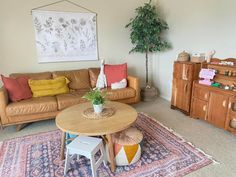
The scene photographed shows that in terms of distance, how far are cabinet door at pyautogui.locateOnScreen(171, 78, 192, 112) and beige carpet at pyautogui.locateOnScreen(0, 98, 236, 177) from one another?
162mm

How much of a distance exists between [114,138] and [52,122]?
1.61 meters

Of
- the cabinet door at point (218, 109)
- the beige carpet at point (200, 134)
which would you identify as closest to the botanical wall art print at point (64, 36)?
the beige carpet at point (200, 134)

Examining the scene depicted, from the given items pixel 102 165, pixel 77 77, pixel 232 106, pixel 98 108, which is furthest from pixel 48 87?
pixel 232 106

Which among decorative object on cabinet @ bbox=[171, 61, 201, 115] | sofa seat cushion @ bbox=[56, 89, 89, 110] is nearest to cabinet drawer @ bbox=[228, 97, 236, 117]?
decorative object on cabinet @ bbox=[171, 61, 201, 115]

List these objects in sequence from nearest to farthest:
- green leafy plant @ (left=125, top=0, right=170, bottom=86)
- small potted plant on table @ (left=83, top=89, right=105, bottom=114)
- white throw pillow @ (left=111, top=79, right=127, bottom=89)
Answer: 1. small potted plant on table @ (left=83, top=89, right=105, bottom=114)
2. white throw pillow @ (left=111, top=79, right=127, bottom=89)
3. green leafy plant @ (left=125, top=0, right=170, bottom=86)

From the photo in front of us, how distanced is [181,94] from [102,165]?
202 cm

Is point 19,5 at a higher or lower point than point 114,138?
higher

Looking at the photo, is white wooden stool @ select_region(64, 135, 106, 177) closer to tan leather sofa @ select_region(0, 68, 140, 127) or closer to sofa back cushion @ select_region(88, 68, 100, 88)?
tan leather sofa @ select_region(0, 68, 140, 127)

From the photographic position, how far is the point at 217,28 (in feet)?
9.39

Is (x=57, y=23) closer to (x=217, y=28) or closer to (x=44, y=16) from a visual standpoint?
(x=44, y=16)

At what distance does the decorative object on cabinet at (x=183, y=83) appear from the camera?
3061 millimetres

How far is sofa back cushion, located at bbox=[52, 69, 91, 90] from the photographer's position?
136 inches

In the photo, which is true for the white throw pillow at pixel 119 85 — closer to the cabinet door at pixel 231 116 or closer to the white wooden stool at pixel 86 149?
the white wooden stool at pixel 86 149

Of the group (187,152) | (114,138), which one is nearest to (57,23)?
(114,138)
